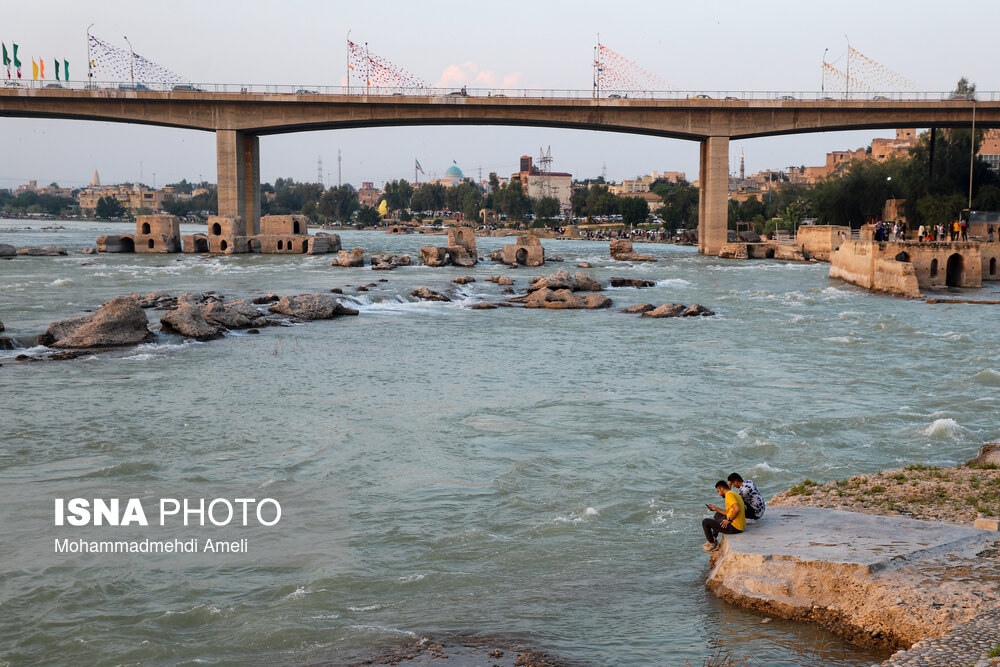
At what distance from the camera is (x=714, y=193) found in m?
65.6

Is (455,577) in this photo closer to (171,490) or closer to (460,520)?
(460,520)

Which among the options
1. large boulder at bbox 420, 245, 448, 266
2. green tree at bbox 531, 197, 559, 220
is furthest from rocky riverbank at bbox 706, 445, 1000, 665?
green tree at bbox 531, 197, 559, 220

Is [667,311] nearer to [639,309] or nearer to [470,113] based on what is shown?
[639,309]

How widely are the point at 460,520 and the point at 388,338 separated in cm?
1595

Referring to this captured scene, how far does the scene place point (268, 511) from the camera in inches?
466

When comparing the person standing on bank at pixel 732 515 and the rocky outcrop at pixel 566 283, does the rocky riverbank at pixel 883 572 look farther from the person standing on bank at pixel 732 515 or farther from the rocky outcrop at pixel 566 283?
the rocky outcrop at pixel 566 283

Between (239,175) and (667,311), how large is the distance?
42.5 meters

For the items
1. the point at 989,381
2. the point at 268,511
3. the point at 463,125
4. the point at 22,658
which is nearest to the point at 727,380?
the point at 989,381

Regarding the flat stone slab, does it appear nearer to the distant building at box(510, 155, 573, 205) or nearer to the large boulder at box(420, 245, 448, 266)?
the large boulder at box(420, 245, 448, 266)

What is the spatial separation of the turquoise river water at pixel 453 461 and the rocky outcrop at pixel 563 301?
3736 millimetres

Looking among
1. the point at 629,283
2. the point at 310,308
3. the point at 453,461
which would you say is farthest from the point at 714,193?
the point at 453,461

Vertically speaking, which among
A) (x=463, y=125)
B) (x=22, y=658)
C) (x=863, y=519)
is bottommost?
(x=22, y=658)

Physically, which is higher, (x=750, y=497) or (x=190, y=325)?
(x=190, y=325)

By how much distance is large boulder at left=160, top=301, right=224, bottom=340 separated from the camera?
2506 centimetres
